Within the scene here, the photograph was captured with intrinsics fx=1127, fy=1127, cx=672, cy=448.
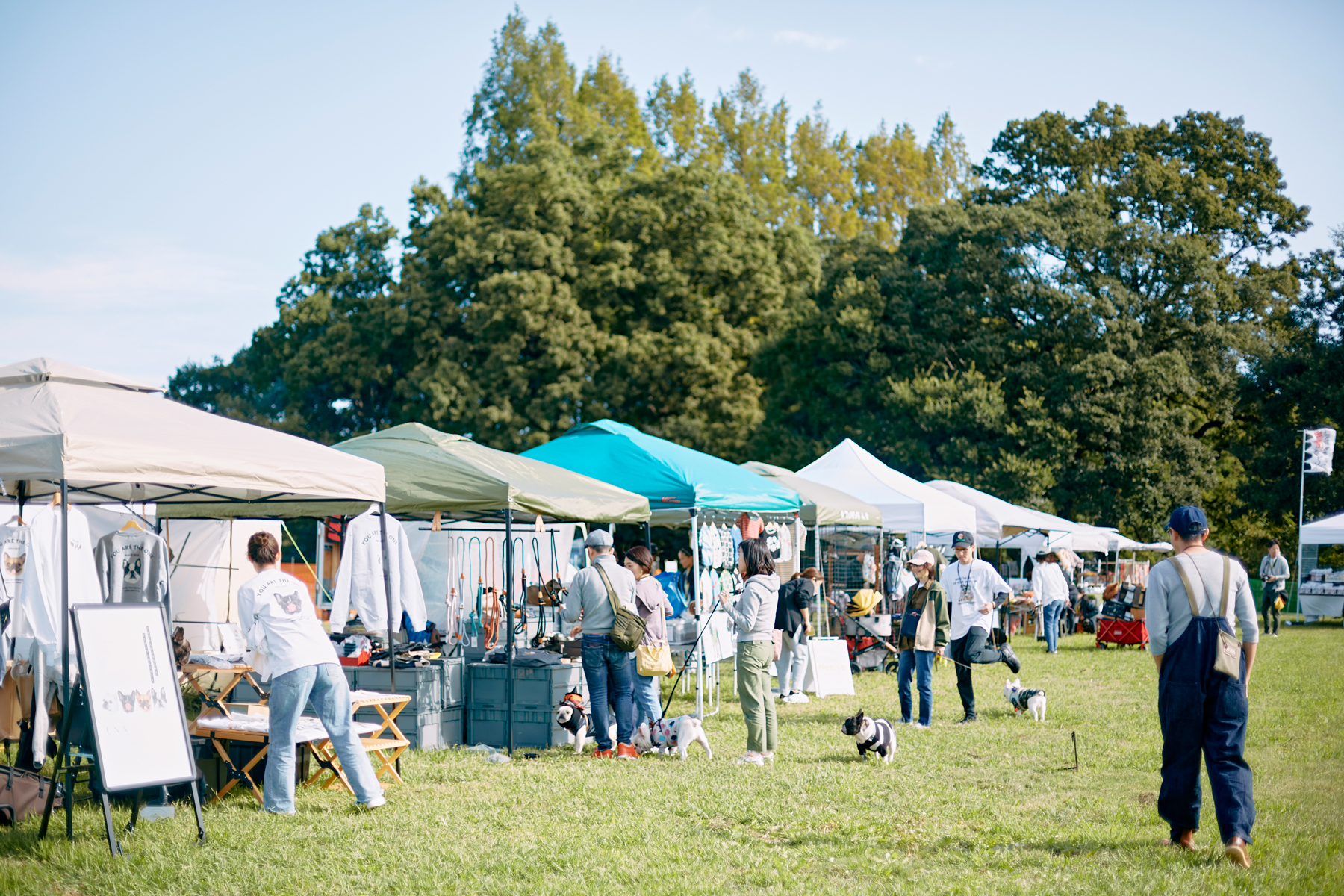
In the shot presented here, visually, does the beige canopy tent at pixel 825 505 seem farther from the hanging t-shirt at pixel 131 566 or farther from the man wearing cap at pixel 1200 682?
the man wearing cap at pixel 1200 682

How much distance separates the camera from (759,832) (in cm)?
638

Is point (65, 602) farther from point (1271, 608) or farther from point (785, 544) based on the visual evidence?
point (1271, 608)

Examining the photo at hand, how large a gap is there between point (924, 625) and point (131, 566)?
6.34m

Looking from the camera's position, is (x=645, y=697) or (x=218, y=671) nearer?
(x=218, y=671)

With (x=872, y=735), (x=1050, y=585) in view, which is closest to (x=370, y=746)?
(x=872, y=735)

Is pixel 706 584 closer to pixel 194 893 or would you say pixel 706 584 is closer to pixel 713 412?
pixel 194 893

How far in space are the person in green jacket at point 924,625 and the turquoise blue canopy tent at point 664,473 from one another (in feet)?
8.76

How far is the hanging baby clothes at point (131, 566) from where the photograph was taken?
25.5 ft

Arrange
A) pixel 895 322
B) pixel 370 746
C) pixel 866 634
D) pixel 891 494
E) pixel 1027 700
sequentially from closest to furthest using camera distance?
1. pixel 370 746
2. pixel 1027 700
3. pixel 866 634
4. pixel 891 494
5. pixel 895 322

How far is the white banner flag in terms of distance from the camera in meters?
28.5

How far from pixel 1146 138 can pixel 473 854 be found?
34.2 m

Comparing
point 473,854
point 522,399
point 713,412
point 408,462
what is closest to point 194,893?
point 473,854

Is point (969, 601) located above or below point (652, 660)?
above

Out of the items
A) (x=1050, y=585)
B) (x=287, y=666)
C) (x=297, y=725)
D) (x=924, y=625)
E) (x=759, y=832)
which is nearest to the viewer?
(x=287, y=666)
